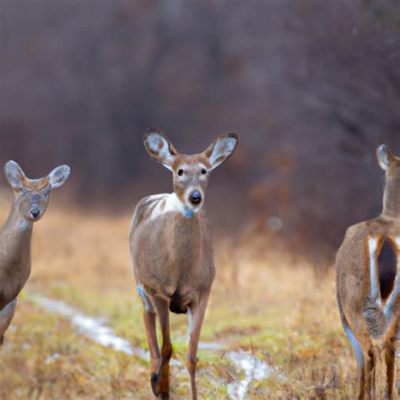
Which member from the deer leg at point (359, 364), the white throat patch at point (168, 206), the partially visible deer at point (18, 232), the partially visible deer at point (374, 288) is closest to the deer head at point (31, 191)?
the partially visible deer at point (18, 232)

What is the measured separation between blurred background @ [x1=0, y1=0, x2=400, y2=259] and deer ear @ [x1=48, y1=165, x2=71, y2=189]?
5393 mm

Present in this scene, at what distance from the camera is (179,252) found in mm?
7535

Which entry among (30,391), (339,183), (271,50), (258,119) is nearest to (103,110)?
(258,119)

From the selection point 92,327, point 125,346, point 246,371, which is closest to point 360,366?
point 246,371

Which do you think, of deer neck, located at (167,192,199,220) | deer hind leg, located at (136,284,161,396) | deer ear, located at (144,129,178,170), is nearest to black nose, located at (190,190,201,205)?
deer neck, located at (167,192,199,220)

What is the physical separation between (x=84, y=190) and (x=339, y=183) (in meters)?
14.0

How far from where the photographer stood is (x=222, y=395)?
820 cm

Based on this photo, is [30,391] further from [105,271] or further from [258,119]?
[258,119]

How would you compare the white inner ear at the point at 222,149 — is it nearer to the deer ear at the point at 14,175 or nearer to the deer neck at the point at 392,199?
the deer neck at the point at 392,199

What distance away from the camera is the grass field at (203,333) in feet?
28.5

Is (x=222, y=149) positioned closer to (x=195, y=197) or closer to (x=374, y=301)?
(x=195, y=197)

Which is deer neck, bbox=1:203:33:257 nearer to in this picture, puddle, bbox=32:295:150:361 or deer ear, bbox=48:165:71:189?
deer ear, bbox=48:165:71:189

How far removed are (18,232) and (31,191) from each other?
348mm

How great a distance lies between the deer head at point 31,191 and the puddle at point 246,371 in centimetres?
205
